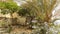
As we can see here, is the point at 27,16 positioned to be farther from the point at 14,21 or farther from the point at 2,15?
the point at 2,15

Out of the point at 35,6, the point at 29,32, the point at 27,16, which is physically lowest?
the point at 29,32

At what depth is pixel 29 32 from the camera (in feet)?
7.50

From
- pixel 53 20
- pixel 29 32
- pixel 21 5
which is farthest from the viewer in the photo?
pixel 21 5

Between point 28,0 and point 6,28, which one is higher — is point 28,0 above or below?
above

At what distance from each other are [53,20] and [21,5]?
2.07 feet

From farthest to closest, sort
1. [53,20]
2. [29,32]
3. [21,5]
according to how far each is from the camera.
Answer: [21,5] → [53,20] → [29,32]

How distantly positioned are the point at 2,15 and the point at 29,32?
0.62 meters

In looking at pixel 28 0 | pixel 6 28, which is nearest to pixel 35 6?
pixel 28 0

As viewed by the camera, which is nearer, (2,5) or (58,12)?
(58,12)

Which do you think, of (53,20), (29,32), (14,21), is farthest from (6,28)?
(53,20)

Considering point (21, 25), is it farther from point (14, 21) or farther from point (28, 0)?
point (28, 0)

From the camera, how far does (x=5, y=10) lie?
2.62m

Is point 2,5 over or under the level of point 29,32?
over

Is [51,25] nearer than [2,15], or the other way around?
[51,25]
